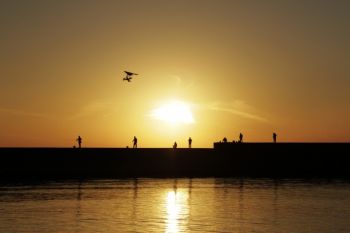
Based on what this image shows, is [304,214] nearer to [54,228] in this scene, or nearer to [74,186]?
[54,228]

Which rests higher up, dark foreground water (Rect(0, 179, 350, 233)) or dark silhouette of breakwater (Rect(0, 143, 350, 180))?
dark silhouette of breakwater (Rect(0, 143, 350, 180))

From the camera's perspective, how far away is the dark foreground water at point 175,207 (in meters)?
31.0

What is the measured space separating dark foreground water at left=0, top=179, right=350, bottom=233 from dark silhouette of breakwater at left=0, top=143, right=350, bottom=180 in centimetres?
2182

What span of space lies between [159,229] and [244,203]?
12.4 m

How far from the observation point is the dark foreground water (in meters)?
31.0

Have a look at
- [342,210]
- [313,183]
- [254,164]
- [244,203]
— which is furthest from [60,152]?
[342,210]

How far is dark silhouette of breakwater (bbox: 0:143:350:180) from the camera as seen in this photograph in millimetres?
78188

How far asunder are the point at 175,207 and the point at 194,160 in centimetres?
4349

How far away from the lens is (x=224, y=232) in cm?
2905

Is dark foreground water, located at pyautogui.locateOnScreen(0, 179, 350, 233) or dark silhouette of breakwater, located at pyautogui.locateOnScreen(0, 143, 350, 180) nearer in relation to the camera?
dark foreground water, located at pyautogui.locateOnScreen(0, 179, 350, 233)

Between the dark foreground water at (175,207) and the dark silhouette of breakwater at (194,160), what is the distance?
21.8 m

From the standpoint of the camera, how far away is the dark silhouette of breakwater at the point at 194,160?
257 ft

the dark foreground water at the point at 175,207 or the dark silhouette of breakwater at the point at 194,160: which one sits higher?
the dark silhouette of breakwater at the point at 194,160

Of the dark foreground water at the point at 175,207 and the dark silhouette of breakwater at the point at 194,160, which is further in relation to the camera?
the dark silhouette of breakwater at the point at 194,160
